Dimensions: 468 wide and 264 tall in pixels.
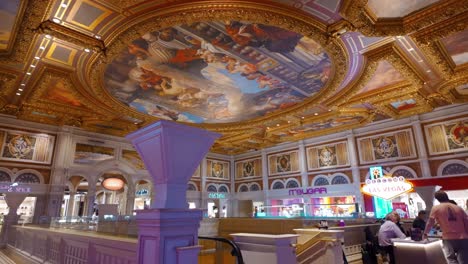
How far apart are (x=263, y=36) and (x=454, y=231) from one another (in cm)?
640

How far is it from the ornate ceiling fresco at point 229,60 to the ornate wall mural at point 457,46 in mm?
39

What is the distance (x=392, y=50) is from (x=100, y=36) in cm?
878

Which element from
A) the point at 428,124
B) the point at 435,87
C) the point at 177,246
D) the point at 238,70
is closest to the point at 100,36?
the point at 238,70

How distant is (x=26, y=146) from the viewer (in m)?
14.6

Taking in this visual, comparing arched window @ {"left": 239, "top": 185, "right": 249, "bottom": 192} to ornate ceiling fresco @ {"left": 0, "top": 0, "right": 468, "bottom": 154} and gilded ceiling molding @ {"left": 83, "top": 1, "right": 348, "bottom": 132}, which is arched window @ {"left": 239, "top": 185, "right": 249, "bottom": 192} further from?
gilded ceiling molding @ {"left": 83, "top": 1, "right": 348, "bottom": 132}

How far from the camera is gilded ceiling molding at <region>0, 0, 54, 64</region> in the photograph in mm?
6488

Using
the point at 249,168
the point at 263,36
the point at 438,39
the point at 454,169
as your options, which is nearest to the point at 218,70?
the point at 263,36

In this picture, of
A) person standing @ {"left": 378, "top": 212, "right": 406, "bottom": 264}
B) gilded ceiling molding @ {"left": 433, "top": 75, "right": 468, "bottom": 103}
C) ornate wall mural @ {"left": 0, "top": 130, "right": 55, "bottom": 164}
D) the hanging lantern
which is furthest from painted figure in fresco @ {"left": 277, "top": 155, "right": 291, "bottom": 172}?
ornate wall mural @ {"left": 0, "top": 130, "right": 55, "bottom": 164}

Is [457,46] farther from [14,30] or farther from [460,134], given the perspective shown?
[14,30]

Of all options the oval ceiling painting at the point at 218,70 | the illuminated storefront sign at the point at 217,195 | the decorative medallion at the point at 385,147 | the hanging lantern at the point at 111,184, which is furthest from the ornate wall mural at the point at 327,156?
the hanging lantern at the point at 111,184

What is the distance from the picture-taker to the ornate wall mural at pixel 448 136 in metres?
13.5

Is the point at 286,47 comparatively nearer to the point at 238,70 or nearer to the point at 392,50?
the point at 238,70

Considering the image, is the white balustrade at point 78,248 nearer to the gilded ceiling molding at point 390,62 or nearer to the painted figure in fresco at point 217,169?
the gilded ceiling molding at point 390,62

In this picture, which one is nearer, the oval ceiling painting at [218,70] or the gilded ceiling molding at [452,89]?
the oval ceiling painting at [218,70]
